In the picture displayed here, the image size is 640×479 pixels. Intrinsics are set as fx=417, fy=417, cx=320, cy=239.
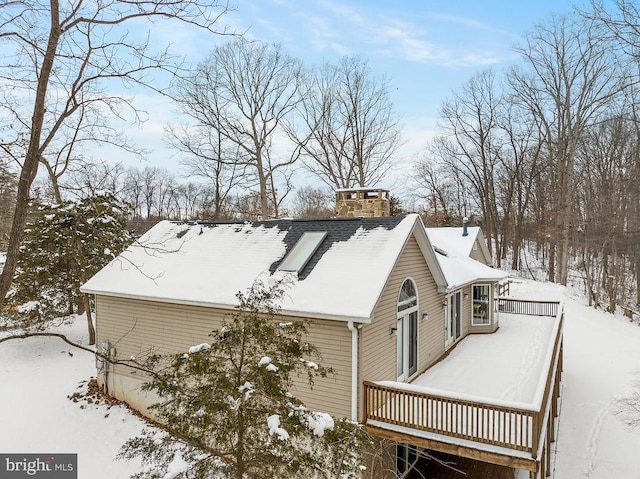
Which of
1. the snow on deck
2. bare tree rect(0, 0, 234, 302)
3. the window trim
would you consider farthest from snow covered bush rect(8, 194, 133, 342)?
the window trim

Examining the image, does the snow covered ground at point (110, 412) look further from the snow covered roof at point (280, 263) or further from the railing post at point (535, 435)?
the railing post at point (535, 435)

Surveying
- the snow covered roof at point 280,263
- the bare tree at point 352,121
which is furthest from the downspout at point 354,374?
the bare tree at point 352,121

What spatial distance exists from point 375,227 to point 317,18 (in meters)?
6.58

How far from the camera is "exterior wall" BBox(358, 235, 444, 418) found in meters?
7.76

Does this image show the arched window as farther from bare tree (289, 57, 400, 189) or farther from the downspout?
bare tree (289, 57, 400, 189)

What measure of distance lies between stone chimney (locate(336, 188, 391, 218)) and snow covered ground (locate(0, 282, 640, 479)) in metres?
7.66

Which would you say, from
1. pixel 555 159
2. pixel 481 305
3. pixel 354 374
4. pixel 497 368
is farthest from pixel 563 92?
pixel 354 374

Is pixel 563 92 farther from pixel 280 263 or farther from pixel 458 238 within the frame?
pixel 280 263

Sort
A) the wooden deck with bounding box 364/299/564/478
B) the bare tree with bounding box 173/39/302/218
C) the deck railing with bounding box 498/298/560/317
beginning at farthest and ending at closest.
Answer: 1. the bare tree with bounding box 173/39/302/218
2. the deck railing with bounding box 498/298/560/317
3. the wooden deck with bounding box 364/299/564/478

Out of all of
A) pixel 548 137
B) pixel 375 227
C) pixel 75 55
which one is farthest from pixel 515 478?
pixel 548 137

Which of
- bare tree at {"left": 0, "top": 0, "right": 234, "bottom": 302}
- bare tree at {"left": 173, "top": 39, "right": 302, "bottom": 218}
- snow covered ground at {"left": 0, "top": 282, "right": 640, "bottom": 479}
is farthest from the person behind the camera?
bare tree at {"left": 173, "top": 39, "right": 302, "bottom": 218}

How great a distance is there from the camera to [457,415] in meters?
6.84

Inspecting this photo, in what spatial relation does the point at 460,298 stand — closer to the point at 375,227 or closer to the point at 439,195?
the point at 375,227

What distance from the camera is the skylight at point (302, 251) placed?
29.8 feet
